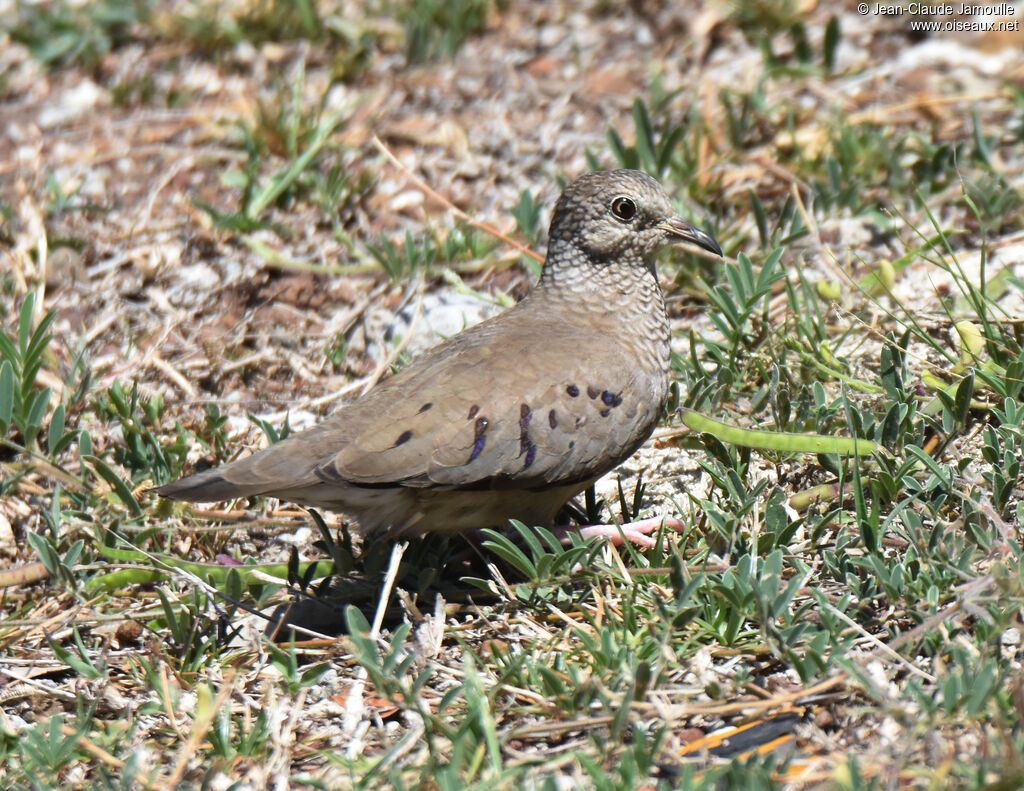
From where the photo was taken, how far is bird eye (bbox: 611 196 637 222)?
4.42m

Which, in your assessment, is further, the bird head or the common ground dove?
the bird head

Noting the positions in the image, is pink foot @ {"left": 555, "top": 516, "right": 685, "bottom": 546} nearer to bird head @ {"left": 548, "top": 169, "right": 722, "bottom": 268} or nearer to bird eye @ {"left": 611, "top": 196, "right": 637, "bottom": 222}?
bird head @ {"left": 548, "top": 169, "right": 722, "bottom": 268}

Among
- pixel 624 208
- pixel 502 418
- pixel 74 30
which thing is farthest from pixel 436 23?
pixel 502 418

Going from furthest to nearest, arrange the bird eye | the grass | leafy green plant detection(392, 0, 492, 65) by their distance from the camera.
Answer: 1. leafy green plant detection(392, 0, 492, 65)
2. the bird eye
3. the grass

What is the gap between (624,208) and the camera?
4.44 m

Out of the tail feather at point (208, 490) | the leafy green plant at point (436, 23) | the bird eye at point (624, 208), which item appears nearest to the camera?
the tail feather at point (208, 490)

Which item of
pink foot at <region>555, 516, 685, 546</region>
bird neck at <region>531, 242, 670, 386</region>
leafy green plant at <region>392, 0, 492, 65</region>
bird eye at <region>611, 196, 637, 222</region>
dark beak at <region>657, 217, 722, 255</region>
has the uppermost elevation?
leafy green plant at <region>392, 0, 492, 65</region>

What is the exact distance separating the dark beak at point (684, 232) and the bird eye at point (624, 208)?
0.37 feet

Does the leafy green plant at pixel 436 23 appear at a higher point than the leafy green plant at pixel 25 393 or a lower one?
higher

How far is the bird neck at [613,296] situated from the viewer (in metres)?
4.25

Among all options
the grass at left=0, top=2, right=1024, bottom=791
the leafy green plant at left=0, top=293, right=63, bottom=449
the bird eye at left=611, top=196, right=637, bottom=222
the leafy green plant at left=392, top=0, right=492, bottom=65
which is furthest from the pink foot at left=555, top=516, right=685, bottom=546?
the leafy green plant at left=392, top=0, right=492, bottom=65

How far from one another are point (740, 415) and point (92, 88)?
14.3ft

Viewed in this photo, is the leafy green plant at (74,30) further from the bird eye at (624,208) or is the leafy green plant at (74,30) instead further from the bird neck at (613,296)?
the bird eye at (624,208)

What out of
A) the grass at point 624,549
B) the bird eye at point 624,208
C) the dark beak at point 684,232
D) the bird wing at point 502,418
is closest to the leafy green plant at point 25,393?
the grass at point 624,549
